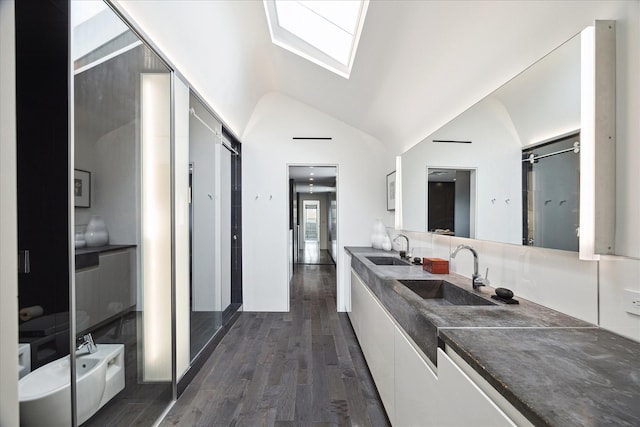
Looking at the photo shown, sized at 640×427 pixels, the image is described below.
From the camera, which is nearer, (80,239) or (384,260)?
(80,239)

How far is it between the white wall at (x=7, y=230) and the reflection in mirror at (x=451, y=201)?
215cm

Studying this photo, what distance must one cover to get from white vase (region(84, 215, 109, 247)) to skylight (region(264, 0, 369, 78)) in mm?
2027

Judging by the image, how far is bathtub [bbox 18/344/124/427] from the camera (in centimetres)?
114

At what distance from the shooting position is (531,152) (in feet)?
4.51

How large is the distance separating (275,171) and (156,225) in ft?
7.62

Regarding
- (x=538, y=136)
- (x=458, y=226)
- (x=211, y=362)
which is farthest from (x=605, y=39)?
(x=211, y=362)

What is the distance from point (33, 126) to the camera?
4.10 feet

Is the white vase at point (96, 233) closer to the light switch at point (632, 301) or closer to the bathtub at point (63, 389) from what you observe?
the bathtub at point (63, 389)

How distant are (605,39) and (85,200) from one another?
211 centimetres

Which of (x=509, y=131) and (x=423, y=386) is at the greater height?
(x=509, y=131)

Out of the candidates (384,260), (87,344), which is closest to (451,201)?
(384,260)

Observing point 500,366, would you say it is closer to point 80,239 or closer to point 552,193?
point 552,193

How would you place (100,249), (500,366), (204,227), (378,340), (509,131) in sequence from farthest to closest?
(204,227)
(378,340)
(509,131)
(100,249)
(500,366)

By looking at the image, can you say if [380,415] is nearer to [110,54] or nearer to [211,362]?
[211,362]
